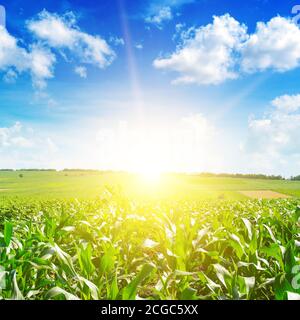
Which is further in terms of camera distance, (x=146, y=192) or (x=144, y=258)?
(x=146, y=192)

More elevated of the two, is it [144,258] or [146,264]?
[146,264]

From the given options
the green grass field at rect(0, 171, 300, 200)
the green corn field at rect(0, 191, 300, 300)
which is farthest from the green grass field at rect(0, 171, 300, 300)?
the green grass field at rect(0, 171, 300, 200)

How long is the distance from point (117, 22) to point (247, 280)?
1.88 m

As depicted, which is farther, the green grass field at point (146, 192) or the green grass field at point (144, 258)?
the green grass field at point (146, 192)

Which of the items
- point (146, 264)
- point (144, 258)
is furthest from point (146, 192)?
point (146, 264)

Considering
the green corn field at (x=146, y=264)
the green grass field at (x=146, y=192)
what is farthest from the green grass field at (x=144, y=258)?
the green grass field at (x=146, y=192)

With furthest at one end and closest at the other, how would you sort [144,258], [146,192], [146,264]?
[146,192] < [144,258] < [146,264]

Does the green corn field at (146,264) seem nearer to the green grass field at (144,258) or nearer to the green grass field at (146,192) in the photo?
the green grass field at (144,258)

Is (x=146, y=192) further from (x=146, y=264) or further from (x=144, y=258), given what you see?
(x=146, y=264)

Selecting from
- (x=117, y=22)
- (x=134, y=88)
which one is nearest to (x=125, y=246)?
(x=134, y=88)

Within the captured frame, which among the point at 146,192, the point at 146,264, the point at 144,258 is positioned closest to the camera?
the point at 146,264

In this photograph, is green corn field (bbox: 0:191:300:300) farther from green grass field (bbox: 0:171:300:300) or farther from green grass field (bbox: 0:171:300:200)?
green grass field (bbox: 0:171:300:200)
